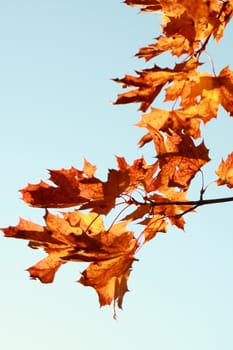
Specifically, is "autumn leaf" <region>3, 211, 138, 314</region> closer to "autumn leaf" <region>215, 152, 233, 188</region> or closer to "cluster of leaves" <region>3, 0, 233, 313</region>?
"cluster of leaves" <region>3, 0, 233, 313</region>

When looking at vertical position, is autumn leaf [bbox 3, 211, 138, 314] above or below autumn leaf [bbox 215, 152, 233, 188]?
below

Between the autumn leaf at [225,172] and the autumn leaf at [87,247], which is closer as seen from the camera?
the autumn leaf at [87,247]

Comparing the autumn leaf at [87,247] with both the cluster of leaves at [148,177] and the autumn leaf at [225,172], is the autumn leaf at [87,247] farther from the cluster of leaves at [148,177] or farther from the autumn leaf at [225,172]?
the autumn leaf at [225,172]

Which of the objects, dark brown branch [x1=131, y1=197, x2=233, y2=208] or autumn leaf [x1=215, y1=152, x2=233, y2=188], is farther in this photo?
autumn leaf [x1=215, y1=152, x2=233, y2=188]

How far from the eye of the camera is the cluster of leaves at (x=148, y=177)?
69.9 inches

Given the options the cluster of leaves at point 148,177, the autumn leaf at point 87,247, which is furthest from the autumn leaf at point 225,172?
the autumn leaf at point 87,247

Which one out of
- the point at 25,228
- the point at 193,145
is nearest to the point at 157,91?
the point at 193,145

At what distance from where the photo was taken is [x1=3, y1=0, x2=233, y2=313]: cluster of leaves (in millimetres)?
1775

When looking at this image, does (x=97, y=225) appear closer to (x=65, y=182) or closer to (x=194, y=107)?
(x=65, y=182)

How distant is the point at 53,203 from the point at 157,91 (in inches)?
19.7

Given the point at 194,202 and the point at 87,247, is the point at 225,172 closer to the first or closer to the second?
the point at 194,202

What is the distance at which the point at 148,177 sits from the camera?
6.20 ft

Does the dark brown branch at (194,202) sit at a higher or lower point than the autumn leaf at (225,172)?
lower

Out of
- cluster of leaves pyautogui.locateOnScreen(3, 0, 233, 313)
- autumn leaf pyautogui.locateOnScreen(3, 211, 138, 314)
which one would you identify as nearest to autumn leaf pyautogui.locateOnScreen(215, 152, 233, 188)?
cluster of leaves pyautogui.locateOnScreen(3, 0, 233, 313)
